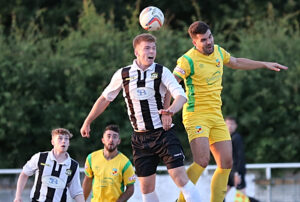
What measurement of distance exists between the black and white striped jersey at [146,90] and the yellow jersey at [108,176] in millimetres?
1909

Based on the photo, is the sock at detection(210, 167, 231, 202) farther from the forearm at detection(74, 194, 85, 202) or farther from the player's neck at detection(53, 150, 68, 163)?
the player's neck at detection(53, 150, 68, 163)

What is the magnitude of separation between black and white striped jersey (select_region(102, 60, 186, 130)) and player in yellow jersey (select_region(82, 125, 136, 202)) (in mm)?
1900

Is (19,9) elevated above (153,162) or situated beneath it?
elevated above

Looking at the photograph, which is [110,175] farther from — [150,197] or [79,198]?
[150,197]

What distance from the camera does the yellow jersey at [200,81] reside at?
8.41 m

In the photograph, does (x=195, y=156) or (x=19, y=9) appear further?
(x=19, y=9)

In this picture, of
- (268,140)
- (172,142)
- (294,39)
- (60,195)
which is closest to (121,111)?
(268,140)

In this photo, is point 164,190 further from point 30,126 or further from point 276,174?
point 30,126

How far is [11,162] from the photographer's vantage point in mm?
16500

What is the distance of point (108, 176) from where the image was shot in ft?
31.3

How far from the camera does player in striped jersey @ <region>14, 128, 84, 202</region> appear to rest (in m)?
8.81

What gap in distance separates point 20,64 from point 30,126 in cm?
150

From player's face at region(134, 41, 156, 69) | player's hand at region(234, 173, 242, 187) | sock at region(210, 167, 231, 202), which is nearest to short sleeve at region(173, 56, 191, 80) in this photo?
player's face at region(134, 41, 156, 69)

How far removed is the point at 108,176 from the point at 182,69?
2.10 metres
